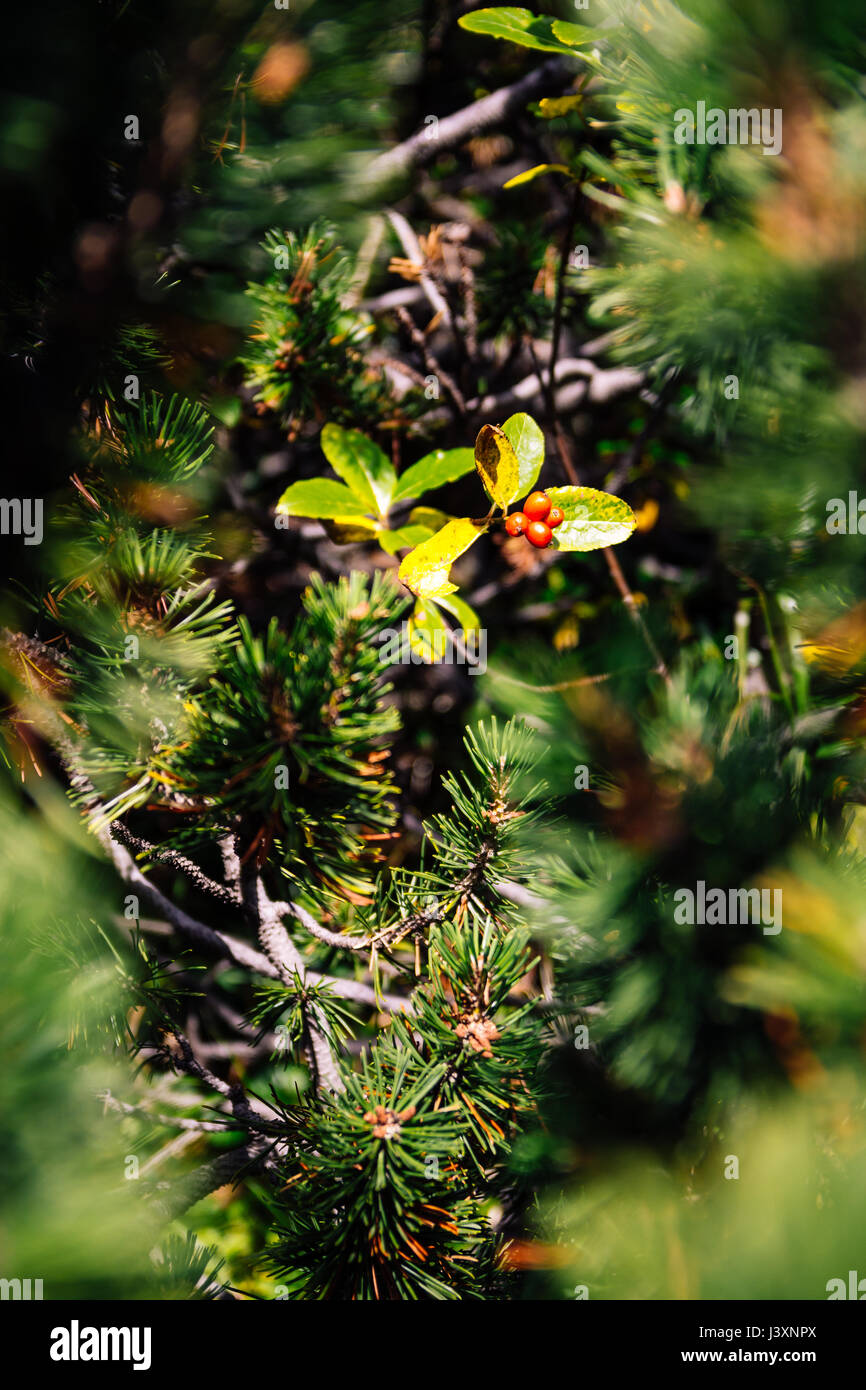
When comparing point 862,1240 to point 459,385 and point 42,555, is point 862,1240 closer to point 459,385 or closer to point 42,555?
point 42,555

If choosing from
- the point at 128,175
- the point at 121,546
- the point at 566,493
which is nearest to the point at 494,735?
the point at 566,493

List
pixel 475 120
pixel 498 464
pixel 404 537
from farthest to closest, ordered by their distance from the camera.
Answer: pixel 475 120, pixel 404 537, pixel 498 464

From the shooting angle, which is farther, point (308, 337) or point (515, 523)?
point (308, 337)

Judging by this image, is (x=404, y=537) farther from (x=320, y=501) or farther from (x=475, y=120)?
(x=475, y=120)

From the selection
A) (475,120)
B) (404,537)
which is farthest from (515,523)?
(475,120)

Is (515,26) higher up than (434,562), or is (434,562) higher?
(515,26)

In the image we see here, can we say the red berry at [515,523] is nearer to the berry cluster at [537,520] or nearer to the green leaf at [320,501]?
the berry cluster at [537,520]

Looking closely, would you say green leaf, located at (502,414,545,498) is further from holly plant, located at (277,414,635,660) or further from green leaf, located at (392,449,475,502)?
green leaf, located at (392,449,475,502)
